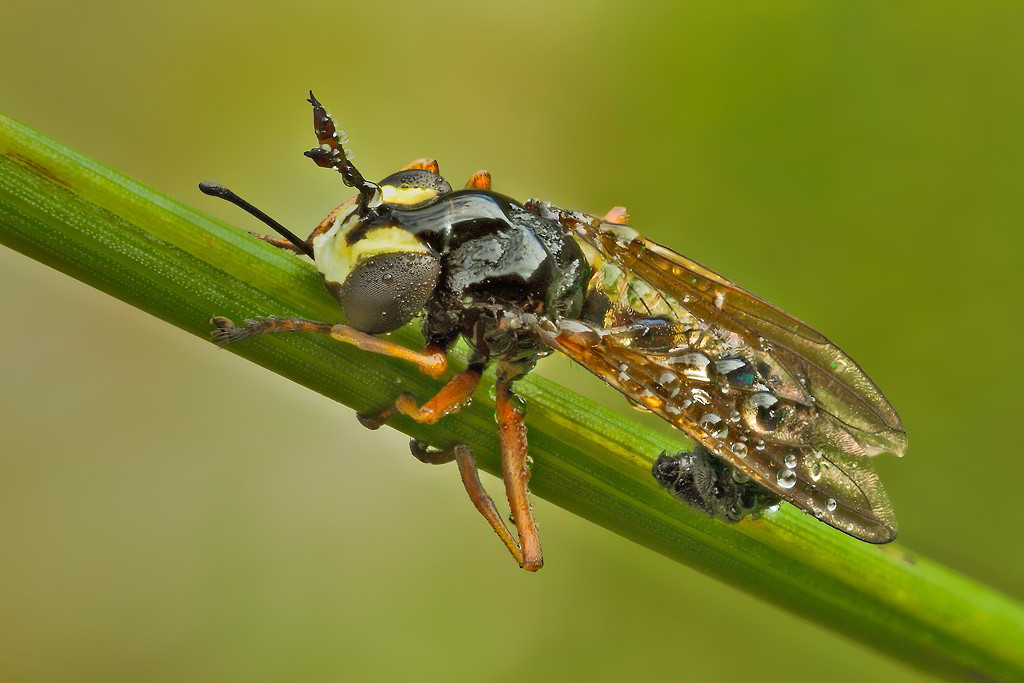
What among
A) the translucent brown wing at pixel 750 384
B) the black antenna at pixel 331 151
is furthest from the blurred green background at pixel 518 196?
the black antenna at pixel 331 151

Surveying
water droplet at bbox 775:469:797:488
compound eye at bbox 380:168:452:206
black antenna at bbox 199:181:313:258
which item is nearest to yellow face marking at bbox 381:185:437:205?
compound eye at bbox 380:168:452:206

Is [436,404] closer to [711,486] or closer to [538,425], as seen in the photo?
[538,425]

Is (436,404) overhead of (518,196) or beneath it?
beneath

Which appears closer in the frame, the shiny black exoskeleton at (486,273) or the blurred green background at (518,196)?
the shiny black exoskeleton at (486,273)

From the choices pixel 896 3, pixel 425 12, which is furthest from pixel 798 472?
pixel 425 12

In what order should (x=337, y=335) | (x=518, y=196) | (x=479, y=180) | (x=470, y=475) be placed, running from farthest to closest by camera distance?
(x=518, y=196) < (x=479, y=180) < (x=470, y=475) < (x=337, y=335)

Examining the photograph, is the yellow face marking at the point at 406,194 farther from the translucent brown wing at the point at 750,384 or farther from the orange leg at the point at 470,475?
the orange leg at the point at 470,475

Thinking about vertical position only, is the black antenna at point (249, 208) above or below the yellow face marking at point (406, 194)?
below

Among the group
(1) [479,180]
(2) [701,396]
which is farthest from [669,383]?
(1) [479,180]
